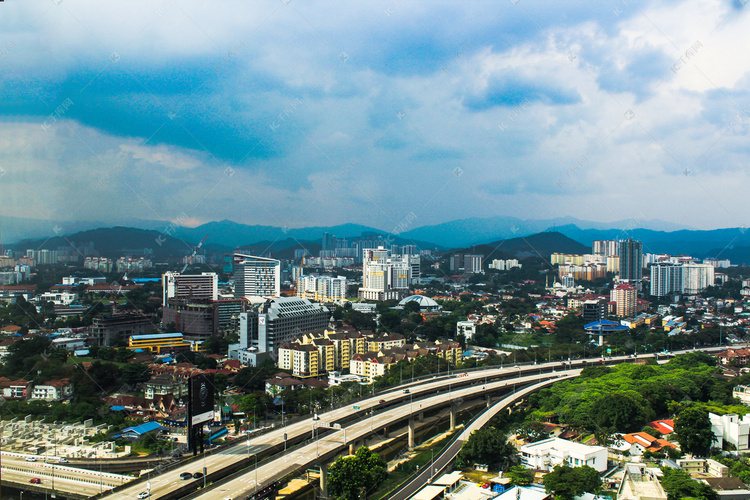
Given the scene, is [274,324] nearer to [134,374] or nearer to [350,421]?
[134,374]

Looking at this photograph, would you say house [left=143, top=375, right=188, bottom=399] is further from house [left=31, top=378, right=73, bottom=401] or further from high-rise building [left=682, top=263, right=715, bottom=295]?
high-rise building [left=682, top=263, right=715, bottom=295]

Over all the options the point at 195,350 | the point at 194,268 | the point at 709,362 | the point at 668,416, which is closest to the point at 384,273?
the point at 194,268

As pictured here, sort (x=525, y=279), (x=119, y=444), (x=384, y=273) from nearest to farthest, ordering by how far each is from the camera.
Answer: (x=119, y=444) → (x=384, y=273) → (x=525, y=279)

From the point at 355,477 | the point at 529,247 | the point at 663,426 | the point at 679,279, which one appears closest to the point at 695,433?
the point at 663,426

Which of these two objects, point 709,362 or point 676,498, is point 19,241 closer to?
point 676,498

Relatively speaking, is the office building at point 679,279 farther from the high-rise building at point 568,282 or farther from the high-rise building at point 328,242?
the high-rise building at point 328,242

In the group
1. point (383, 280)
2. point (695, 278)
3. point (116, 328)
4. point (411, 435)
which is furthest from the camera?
point (695, 278)
